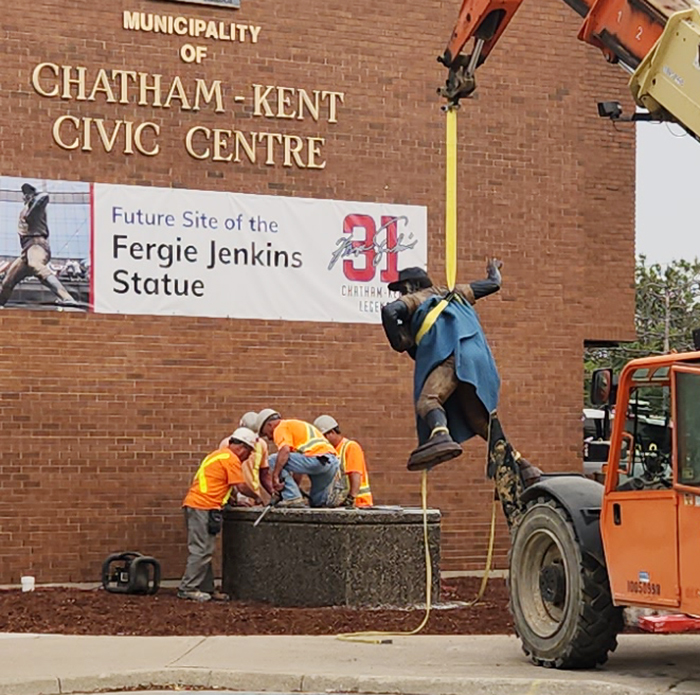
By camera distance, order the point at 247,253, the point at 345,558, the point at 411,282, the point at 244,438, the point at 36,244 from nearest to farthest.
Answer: the point at 411,282 < the point at 345,558 < the point at 244,438 < the point at 36,244 < the point at 247,253

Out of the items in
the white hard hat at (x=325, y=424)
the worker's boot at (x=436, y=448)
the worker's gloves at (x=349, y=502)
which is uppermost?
the white hard hat at (x=325, y=424)

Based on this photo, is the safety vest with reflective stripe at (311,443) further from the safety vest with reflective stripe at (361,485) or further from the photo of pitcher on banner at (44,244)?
the photo of pitcher on banner at (44,244)

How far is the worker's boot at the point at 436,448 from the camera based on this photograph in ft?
39.1

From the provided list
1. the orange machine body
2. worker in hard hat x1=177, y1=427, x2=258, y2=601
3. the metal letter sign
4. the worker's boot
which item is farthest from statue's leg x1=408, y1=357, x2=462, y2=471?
the metal letter sign

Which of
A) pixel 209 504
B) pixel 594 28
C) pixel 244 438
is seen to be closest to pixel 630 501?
pixel 594 28

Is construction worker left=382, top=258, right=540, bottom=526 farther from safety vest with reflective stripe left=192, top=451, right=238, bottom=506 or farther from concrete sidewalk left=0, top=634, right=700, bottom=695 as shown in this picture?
safety vest with reflective stripe left=192, top=451, right=238, bottom=506

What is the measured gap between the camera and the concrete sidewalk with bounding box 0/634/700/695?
10.9 meters

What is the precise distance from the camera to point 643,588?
10797 mm

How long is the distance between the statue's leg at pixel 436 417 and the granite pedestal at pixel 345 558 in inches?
136

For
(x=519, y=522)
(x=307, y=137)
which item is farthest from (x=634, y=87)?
(x=307, y=137)

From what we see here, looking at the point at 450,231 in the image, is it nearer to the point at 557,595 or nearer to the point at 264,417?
the point at 557,595
